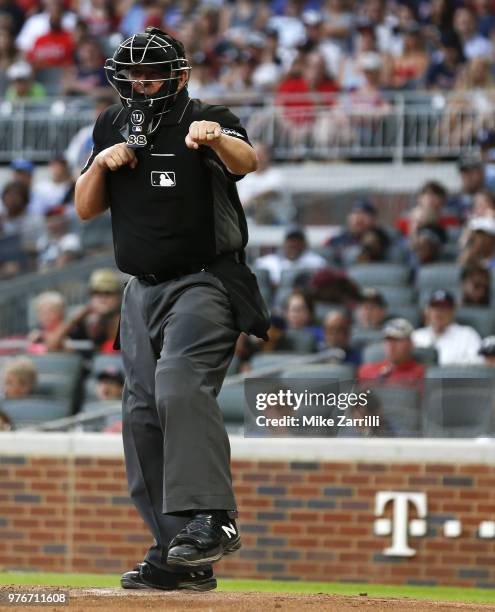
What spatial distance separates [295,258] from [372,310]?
1655 millimetres

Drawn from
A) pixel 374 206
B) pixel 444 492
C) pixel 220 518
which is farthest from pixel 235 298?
pixel 374 206

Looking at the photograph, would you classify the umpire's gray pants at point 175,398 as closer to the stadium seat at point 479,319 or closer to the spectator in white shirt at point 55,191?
the stadium seat at point 479,319

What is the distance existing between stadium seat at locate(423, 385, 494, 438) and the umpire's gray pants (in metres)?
2.56

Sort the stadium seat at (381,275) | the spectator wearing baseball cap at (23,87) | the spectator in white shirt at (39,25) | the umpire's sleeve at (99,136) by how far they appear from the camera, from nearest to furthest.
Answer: the umpire's sleeve at (99,136) < the stadium seat at (381,275) < the spectator wearing baseball cap at (23,87) < the spectator in white shirt at (39,25)

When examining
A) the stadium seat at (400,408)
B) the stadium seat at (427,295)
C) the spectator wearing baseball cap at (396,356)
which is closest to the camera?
the stadium seat at (400,408)

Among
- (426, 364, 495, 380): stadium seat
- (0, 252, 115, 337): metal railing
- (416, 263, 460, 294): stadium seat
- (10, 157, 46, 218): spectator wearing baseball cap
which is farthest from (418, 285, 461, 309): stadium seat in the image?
(10, 157, 46, 218): spectator wearing baseball cap

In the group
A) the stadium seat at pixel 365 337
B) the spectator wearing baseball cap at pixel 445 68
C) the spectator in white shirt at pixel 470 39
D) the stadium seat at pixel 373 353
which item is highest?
the spectator in white shirt at pixel 470 39

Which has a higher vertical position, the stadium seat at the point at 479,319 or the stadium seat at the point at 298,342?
the stadium seat at the point at 479,319

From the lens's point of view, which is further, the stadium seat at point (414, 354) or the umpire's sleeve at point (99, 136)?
the stadium seat at point (414, 354)

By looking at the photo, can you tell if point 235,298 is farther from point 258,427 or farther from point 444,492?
point 444,492

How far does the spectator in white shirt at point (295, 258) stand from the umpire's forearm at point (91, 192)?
652cm

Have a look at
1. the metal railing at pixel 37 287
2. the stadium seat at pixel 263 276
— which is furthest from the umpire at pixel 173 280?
the metal railing at pixel 37 287

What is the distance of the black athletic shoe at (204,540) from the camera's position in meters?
5.09

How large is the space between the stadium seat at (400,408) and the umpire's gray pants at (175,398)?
2.16 metres
